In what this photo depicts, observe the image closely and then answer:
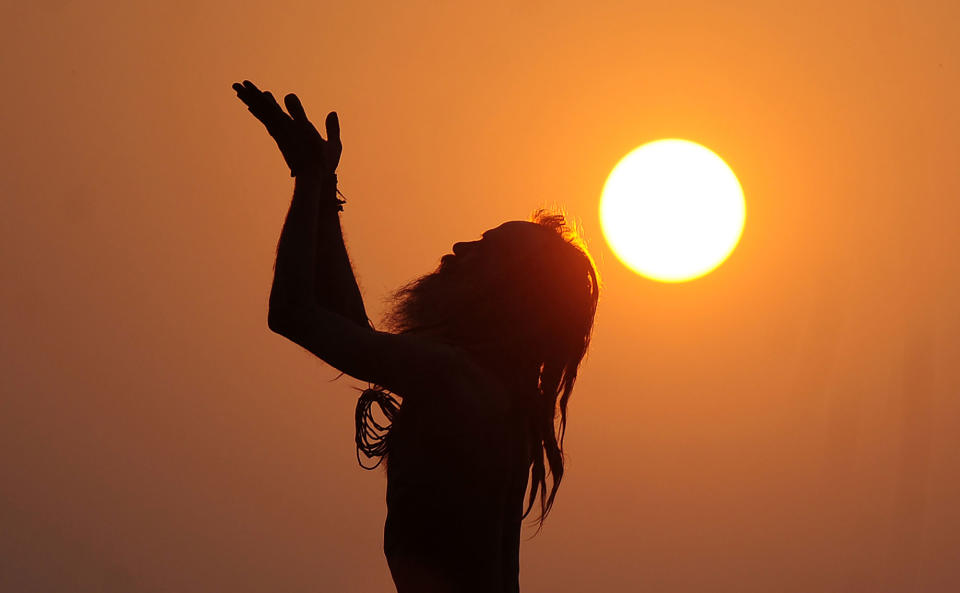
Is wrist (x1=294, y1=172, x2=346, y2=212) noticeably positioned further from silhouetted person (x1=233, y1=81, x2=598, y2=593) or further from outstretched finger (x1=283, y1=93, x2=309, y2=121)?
outstretched finger (x1=283, y1=93, x2=309, y2=121)

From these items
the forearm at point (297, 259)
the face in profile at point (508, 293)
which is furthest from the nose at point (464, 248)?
the forearm at point (297, 259)

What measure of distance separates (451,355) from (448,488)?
1.13 feet

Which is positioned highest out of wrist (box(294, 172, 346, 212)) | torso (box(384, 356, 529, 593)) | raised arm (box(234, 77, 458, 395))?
wrist (box(294, 172, 346, 212))

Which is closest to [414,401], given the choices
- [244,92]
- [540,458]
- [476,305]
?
[476,305]

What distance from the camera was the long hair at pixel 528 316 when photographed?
2914 mm

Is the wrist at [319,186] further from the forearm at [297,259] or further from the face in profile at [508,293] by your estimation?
the face in profile at [508,293]

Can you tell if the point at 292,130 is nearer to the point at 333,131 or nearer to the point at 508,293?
the point at 333,131

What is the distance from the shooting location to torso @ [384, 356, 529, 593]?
106 inches

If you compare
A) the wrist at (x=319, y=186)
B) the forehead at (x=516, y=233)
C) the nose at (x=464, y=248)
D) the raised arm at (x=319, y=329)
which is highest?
the wrist at (x=319, y=186)

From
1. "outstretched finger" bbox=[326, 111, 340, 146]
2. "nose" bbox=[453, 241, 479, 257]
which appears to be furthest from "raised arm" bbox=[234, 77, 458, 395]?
"nose" bbox=[453, 241, 479, 257]

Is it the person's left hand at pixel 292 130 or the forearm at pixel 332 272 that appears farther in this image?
the forearm at pixel 332 272

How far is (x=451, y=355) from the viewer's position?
2.70 m

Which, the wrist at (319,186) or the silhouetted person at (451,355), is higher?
the wrist at (319,186)

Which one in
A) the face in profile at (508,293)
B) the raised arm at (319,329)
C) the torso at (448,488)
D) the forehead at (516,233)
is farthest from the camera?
the forehead at (516,233)
